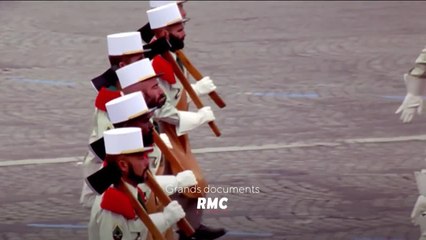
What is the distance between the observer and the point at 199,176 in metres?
10.3

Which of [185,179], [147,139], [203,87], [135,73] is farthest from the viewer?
[203,87]

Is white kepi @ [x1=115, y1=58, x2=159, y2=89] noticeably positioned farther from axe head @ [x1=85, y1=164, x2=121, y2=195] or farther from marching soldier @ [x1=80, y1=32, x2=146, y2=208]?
axe head @ [x1=85, y1=164, x2=121, y2=195]

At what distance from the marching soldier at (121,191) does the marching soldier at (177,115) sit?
212 cm

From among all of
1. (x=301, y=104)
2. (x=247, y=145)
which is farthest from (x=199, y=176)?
(x=301, y=104)

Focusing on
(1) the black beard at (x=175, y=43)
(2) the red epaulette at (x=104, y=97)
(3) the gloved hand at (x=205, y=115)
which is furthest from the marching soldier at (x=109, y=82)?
(3) the gloved hand at (x=205, y=115)

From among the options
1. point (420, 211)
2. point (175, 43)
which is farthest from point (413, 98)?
point (175, 43)

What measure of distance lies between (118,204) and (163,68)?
2.59 metres

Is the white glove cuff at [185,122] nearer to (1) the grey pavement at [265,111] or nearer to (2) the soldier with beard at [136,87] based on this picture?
(2) the soldier with beard at [136,87]

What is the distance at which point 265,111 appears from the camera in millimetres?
15102

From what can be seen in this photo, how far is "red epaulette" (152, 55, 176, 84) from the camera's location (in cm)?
1014

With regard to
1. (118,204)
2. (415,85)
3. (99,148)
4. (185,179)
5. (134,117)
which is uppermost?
(134,117)

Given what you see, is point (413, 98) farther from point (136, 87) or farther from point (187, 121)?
point (136, 87)

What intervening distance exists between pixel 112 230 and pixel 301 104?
7.74 m

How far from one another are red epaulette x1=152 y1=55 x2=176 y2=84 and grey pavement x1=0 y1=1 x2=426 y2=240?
1.54 meters
